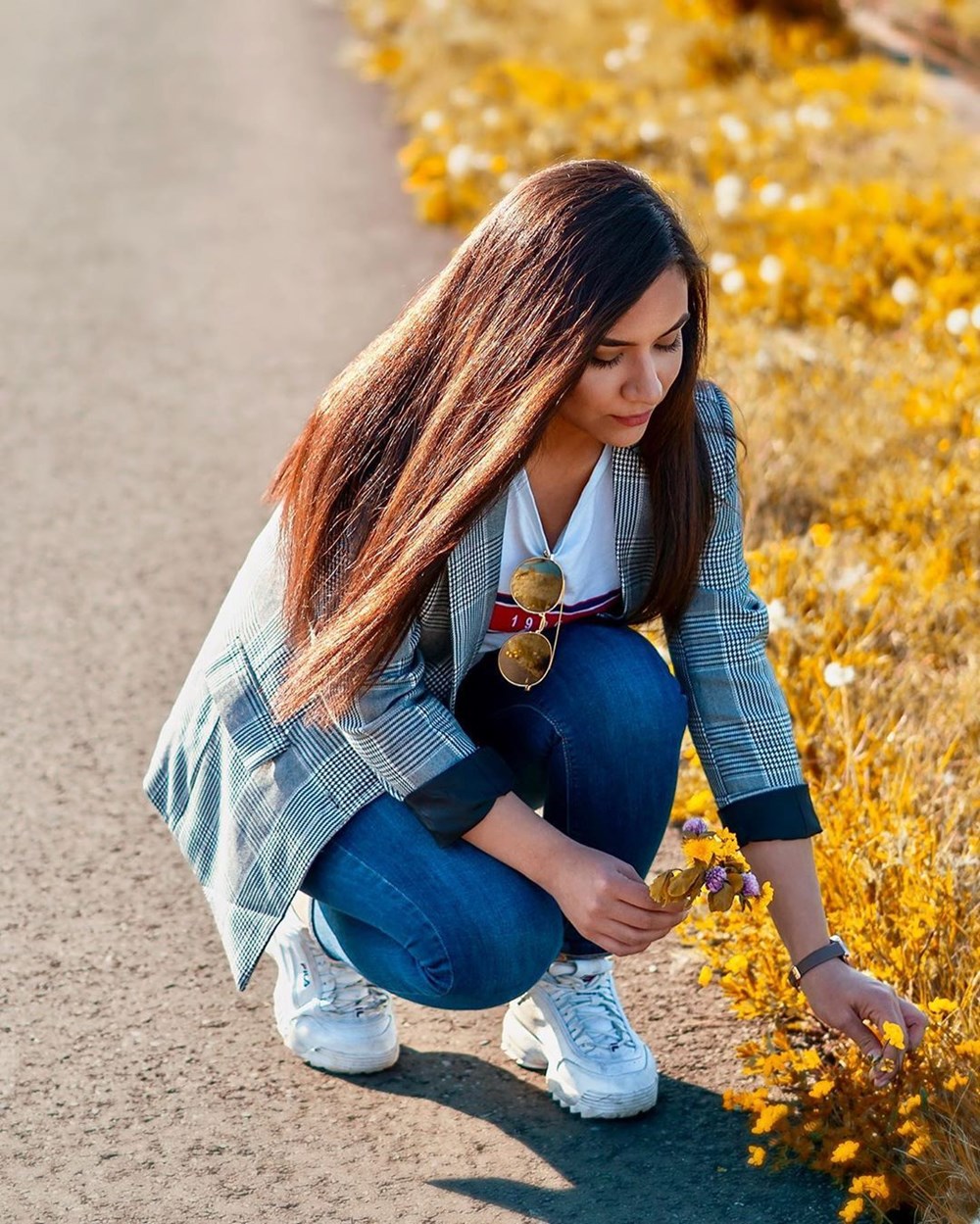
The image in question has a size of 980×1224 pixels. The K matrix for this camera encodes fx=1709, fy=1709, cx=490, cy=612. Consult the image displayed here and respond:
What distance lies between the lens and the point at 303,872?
2.28 meters

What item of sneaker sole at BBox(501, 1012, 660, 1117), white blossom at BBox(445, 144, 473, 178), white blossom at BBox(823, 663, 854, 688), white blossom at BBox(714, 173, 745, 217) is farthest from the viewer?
white blossom at BBox(445, 144, 473, 178)

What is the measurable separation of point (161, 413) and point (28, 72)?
5644 millimetres

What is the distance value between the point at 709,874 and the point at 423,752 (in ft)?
1.29

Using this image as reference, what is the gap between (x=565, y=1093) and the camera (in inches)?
96.0

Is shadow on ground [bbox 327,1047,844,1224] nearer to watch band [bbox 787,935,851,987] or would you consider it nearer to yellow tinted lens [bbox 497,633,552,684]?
watch band [bbox 787,935,851,987]

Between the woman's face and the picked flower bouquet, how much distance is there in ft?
1.73

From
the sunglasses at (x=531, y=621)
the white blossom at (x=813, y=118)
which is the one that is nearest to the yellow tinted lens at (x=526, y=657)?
the sunglasses at (x=531, y=621)

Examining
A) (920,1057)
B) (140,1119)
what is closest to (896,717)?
(920,1057)

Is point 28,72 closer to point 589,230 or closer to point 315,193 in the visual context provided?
point 315,193

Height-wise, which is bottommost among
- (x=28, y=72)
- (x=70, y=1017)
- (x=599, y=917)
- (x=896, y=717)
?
(x=28, y=72)

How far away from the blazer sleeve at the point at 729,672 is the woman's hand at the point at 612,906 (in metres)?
0.28

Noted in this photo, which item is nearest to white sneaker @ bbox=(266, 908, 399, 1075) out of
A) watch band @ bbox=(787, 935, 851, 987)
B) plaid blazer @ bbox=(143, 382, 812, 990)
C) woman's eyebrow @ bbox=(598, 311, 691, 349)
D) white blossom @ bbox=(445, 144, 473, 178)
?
plaid blazer @ bbox=(143, 382, 812, 990)

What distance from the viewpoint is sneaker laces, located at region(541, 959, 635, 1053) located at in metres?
2.45

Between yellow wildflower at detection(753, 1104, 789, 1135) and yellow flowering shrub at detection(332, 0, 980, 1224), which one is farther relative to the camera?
yellow flowering shrub at detection(332, 0, 980, 1224)
